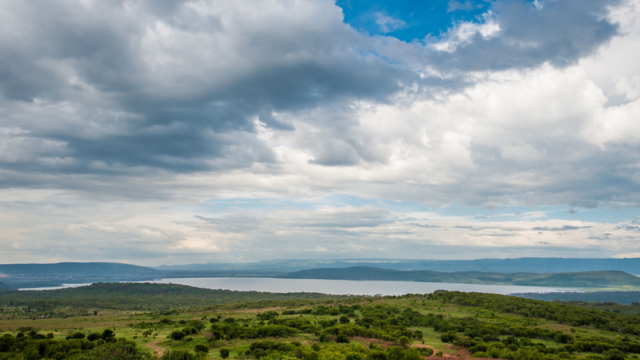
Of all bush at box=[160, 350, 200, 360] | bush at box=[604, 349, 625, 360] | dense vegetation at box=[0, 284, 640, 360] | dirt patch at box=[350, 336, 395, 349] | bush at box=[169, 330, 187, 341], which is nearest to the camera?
bush at box=[160, 350, 200, 360]

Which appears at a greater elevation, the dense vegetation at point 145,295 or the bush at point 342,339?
the bush at point 342,339

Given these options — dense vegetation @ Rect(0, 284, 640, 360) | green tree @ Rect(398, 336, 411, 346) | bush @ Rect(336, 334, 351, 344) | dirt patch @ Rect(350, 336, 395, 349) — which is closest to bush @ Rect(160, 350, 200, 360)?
dense vegetation @ Rect(0, 284, 640, 360)

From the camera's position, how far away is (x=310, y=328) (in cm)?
3834

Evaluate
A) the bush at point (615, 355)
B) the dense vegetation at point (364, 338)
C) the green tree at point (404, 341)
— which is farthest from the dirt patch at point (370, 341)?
the bush at point (615, 355)

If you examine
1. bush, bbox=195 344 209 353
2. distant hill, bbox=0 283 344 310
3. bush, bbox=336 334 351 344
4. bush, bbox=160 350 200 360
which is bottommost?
distant hill, bbox=0 283 344 310

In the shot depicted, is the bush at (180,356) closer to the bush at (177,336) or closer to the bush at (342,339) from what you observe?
the bush at (177,336)

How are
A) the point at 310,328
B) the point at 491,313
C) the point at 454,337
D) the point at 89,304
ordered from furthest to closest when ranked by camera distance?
the point at 89,304
the point at 491,313
the point at 310,328
the point at 454,337

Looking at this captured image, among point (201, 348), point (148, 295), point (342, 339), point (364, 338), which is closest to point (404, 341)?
point (364, 338)

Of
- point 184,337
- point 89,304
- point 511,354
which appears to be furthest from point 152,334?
point 89,304

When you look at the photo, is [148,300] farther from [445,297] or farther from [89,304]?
[445,297]

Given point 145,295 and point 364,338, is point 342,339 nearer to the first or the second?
point 364,338

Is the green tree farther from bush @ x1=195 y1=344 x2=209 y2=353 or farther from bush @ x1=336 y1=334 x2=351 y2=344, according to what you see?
bush @ x1=195 y1=344 x2=209 y2=353

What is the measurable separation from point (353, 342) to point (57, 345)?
80.3ft

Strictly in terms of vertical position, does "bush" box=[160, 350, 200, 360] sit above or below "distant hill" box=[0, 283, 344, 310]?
above
